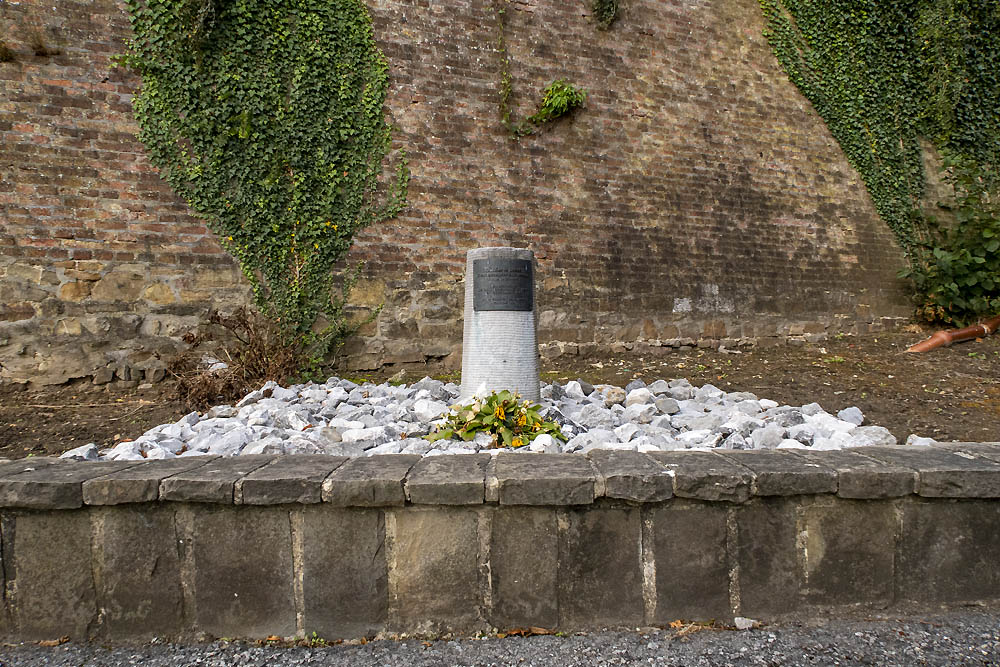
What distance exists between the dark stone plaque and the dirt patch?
75.3 inches

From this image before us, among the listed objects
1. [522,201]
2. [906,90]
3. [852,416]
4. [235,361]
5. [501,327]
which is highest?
[906,90]

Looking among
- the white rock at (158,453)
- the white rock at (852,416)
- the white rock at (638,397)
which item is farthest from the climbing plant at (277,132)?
the white rock at (852,416)

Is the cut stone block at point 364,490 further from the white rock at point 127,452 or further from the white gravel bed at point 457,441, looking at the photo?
the white rock at point 127,452

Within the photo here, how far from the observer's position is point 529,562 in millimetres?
1973

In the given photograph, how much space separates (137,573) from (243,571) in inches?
14.7

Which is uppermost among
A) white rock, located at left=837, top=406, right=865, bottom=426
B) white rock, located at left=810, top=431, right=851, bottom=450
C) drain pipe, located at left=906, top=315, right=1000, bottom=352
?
drain pipe, located at left=906, top=315, right=1000, bottom=352

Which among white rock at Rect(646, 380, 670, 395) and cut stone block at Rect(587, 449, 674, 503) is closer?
cut stone block at Rect(587, 449, 674, 503)

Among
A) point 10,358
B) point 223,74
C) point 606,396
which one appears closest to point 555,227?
point 606,396

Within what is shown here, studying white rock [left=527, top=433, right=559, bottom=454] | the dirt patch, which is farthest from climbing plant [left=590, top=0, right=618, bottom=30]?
white rock [left=527, top=433, right=559, bottom=454]

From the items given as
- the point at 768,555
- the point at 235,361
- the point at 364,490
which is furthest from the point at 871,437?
the point at 235,361

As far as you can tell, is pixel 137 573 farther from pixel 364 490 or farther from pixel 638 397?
pixel 638 397

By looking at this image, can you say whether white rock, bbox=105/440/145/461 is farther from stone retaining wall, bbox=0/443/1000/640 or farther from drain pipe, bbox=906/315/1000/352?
drain pipe, bbox=906/315/1000/352

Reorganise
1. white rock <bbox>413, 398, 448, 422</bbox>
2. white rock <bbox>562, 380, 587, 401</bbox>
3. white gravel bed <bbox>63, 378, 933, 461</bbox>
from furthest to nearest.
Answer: white rock <bbox>562, 380, 587, 401</bbox> < white rock <bbox>413, 398, 448, 422</bbox> < white gravel bed <bbox>63, 378, 933, 461</bbox>

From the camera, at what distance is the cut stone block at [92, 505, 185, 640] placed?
197cm
